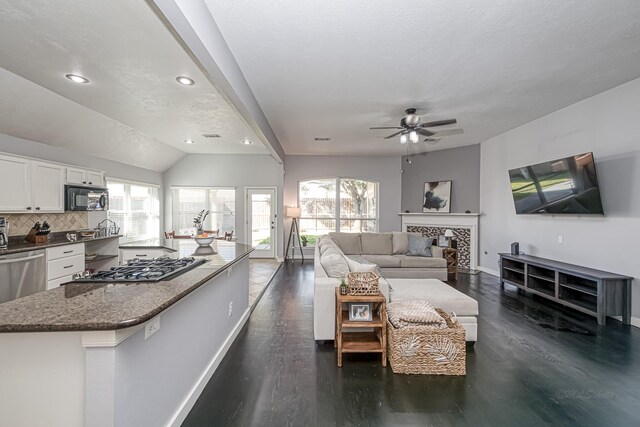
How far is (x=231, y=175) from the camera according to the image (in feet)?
24.2

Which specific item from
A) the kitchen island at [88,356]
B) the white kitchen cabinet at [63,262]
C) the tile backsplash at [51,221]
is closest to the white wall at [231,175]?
the tile backsplash at [51,221]

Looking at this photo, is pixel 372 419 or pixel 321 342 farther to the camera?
pixel 321 342

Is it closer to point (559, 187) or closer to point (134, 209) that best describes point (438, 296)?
point (559, 187)

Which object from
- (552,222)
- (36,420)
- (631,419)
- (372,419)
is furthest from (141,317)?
(552,222)

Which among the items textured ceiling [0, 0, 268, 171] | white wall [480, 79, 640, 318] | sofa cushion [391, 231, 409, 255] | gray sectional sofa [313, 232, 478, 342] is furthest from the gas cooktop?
white wall [480, 79, 640, 318]

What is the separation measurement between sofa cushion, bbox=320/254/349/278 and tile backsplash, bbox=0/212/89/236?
4.19m

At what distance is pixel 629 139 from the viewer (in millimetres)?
3371

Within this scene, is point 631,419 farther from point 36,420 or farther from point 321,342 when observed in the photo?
point 36,420

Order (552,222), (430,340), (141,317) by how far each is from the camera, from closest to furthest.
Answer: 1. (141,317)
2. (430,340)
3. (552,222)

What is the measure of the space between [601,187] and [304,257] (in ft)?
19.7

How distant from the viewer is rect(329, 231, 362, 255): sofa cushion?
19.2ft

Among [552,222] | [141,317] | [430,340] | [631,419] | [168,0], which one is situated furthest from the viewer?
[552,222]

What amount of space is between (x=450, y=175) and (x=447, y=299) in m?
4.53

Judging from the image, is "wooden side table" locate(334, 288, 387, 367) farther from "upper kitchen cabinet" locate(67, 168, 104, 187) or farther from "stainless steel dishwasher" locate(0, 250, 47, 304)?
"upper kitchen cabinet" locate(67, 168, 104, 187)
